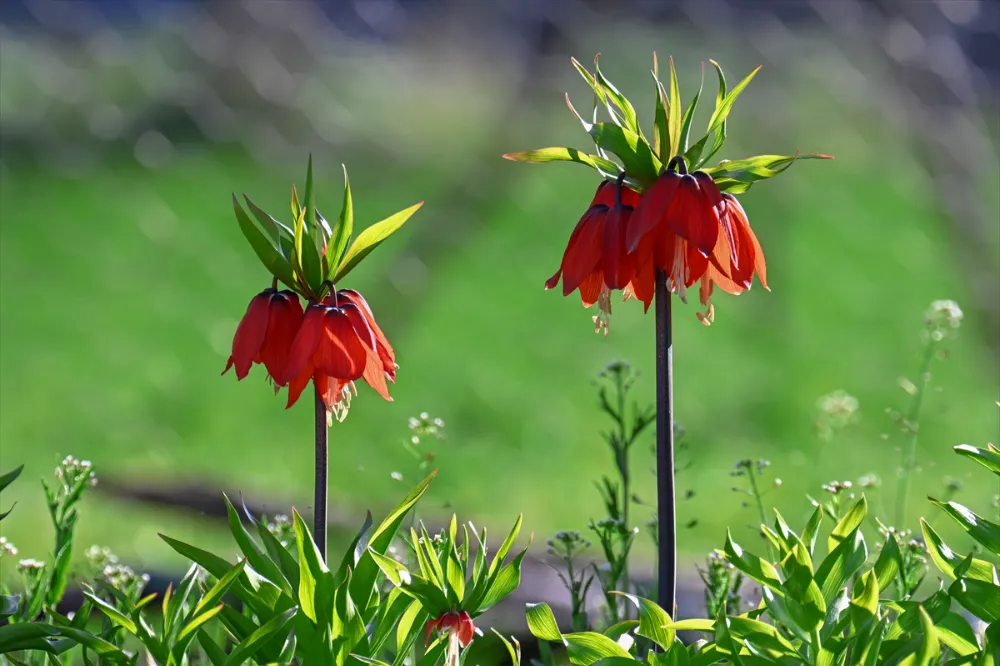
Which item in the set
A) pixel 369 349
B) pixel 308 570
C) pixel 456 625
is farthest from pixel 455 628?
pixel 369 349

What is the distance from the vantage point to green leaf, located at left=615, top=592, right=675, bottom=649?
81 centimetres

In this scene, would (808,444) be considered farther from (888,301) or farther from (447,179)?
(447,179)

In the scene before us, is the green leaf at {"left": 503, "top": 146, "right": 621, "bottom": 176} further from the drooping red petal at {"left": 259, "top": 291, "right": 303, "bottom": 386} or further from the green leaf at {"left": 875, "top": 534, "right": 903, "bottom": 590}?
the green leaf at {"left": 875, "top": 534, "right": 903, "bottom": 590}

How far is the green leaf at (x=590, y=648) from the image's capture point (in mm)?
821

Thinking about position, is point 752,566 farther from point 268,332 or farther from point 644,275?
point 268,332

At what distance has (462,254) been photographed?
3.88 m

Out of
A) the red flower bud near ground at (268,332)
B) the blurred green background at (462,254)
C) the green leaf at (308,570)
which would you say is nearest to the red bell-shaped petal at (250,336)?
the red flower bud near ground at (268,332)

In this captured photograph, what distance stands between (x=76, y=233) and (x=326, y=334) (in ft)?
10.7

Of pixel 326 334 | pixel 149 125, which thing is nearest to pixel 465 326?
pixel 149 125

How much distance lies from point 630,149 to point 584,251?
0.26ft

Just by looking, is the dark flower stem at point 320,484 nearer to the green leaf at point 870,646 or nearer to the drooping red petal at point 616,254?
the drooping red petal at point 616,254

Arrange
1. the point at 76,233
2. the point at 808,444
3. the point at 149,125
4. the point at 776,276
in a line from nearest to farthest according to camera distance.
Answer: the point at 808,444 → the point at 776,276 → the point at 76,233 → the point at 149,125

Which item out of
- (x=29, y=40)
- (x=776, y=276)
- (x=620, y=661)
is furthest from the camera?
(x=29, y=40)

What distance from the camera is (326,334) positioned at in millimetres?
845
